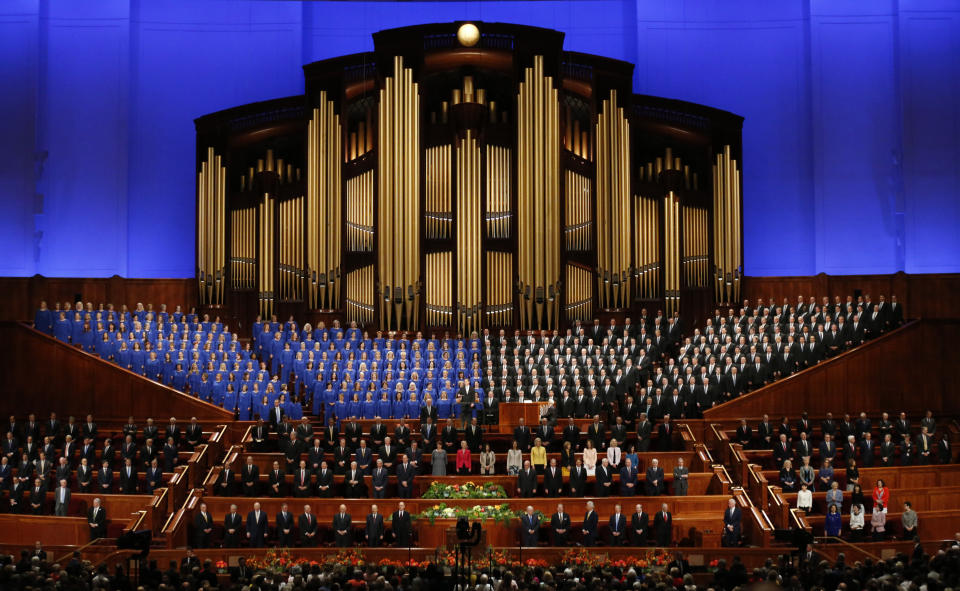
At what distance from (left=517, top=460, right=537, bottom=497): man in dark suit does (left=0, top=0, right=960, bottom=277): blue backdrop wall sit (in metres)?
8.54

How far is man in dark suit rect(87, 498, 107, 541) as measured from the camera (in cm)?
1319

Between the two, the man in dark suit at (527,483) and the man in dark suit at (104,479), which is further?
the man in dark suit at (104,479)

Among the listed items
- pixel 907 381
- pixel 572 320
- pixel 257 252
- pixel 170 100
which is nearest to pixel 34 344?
pixel 257 252

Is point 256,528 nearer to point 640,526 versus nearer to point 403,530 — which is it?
point 403,530

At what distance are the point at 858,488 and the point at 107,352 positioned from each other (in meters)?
9.98

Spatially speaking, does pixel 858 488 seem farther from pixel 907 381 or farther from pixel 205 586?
pixel 205 586

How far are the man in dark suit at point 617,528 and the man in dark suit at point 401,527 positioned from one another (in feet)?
Answer: 7.15

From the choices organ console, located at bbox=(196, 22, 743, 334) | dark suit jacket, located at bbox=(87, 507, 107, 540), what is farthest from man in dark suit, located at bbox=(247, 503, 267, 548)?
organ console, located at bbox=(196, 22, 743, 334)

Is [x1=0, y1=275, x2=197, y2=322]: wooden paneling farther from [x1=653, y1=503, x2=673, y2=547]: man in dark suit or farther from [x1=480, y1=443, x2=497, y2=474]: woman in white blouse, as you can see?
[x1=653, y1=503, x2=673, y2=547]: man in dark suit

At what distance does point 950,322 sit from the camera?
17.1 meters

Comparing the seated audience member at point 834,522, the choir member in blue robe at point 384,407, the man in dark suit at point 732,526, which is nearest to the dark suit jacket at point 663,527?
the man in dark suit at point 732,526

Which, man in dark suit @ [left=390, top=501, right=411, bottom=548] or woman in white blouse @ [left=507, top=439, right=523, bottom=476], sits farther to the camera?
woman in white blouse @ [left=507, top=439, right=523, bottom=476]

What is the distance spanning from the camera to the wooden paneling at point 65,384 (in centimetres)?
1631

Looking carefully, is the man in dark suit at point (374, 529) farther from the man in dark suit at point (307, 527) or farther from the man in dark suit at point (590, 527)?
the man in dark suit at point (590, 527)
